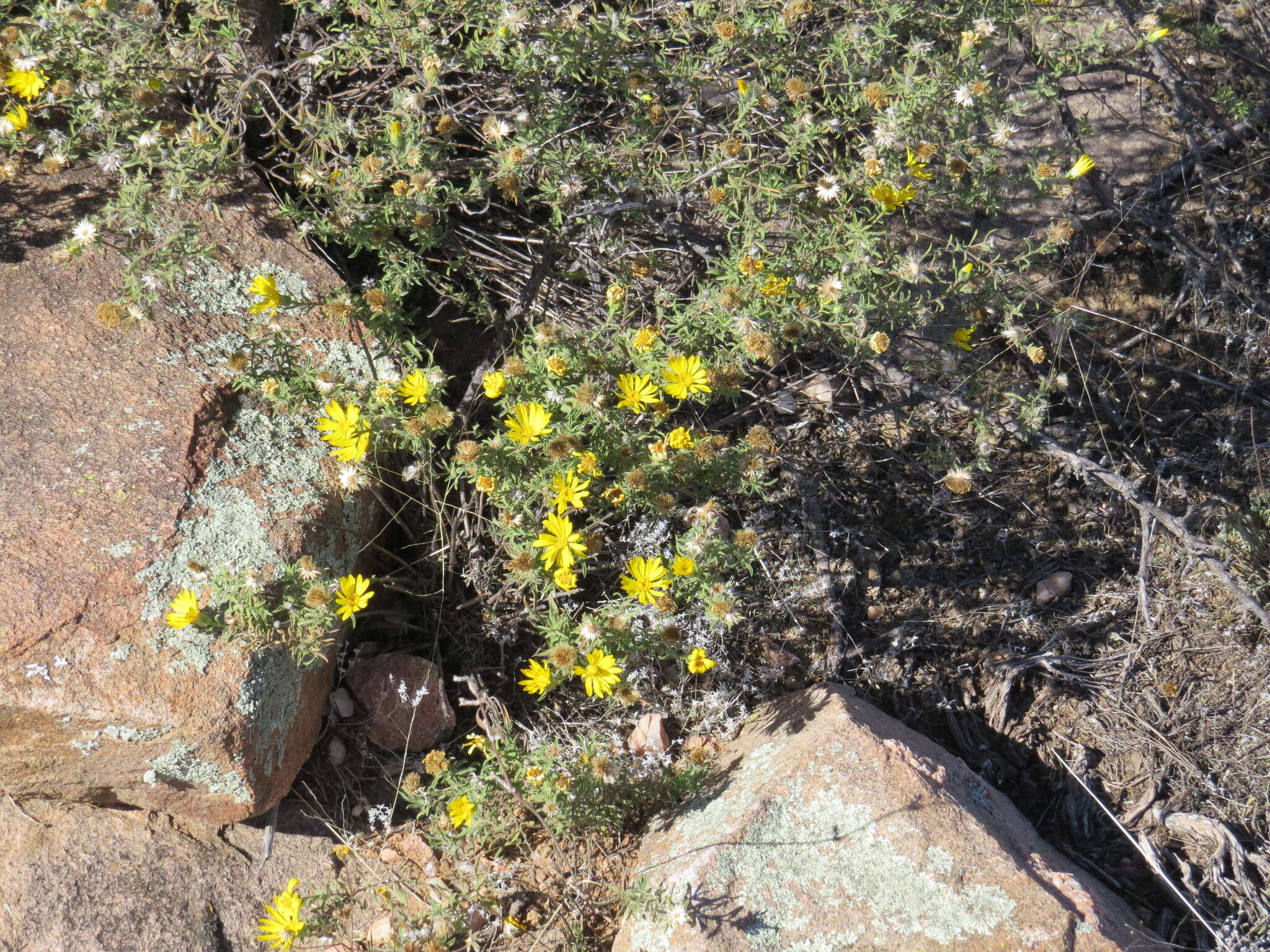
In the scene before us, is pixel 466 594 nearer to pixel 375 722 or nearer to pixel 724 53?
pixel 375 722

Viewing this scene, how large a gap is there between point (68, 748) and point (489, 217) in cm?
243

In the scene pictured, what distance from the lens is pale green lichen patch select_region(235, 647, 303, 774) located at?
110 inches

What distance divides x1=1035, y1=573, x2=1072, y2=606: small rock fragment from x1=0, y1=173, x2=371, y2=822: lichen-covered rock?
2.68 metres

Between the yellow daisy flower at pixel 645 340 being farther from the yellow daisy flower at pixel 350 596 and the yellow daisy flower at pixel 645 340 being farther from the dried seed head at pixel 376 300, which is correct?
the yellow daisy flower at pixel 350 596

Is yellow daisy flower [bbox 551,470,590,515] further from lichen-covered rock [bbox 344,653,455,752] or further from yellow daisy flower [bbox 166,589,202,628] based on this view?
yellow daisy flower [bbox 166,589,202,628]

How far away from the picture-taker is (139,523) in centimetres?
279

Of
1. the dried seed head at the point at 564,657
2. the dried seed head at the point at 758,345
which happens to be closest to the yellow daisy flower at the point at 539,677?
the dried seed head at the point at 564,657

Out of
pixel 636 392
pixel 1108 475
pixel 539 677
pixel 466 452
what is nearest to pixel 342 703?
pixel 539 677

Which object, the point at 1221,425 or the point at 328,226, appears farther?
the point at 1221,425

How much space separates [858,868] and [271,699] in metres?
1.83

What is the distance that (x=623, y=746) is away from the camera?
11.2 feet

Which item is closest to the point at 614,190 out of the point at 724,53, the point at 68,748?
the point at 724,53

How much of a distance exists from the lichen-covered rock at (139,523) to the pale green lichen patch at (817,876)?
54.8 inches

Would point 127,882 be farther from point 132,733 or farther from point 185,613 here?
point 185,613
